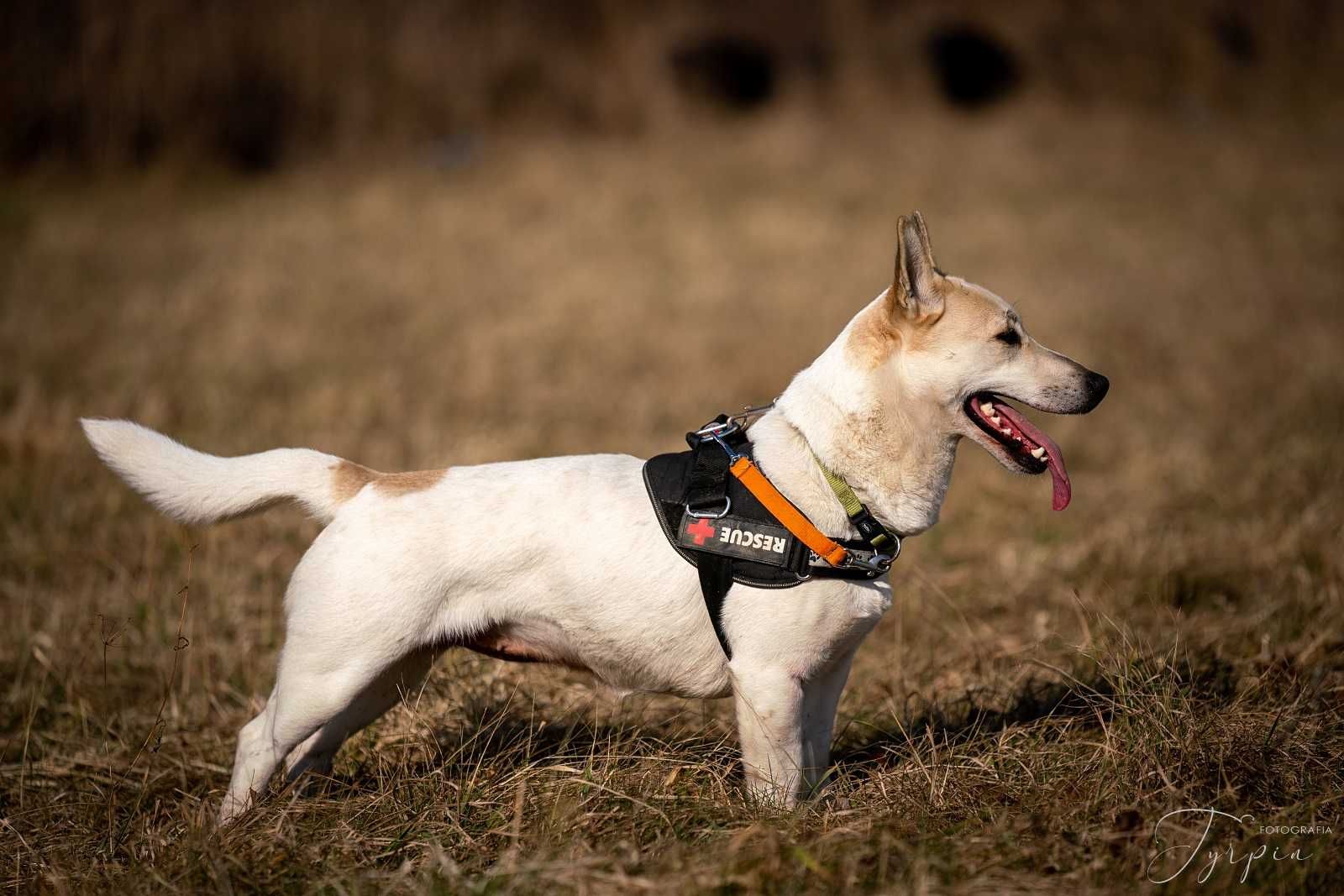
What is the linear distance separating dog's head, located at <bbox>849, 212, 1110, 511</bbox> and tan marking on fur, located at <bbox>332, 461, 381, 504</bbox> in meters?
1.53

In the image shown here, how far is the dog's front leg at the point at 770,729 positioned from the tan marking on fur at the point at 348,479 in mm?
1242

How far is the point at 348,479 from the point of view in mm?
3207

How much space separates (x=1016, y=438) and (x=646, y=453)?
4410 mm

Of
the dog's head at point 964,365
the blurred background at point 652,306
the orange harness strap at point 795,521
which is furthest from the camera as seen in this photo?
the blurred background at point 652,306

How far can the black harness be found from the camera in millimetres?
2979

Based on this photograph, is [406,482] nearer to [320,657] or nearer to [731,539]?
[320,657]

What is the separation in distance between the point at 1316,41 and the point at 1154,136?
5569mm

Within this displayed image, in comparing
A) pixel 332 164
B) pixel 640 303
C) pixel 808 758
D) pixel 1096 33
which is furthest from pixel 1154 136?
pixel 808 758

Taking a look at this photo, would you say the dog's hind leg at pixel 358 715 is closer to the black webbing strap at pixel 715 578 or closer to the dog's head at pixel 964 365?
the black webbing strap at pixel 715 578

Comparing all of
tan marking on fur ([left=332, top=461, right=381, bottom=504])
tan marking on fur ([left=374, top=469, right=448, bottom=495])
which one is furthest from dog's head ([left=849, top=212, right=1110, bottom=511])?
tan marking on fur ([left=332, top=461, right=381, bottom=504])

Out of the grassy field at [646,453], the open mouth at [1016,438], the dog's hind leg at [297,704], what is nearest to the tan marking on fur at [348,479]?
the dog's hind leg at [297,704]

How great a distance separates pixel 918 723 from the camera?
3.80 m

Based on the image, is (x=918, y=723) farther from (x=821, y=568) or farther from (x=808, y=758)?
(x=821, y=568)

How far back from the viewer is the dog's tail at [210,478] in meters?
3.15
